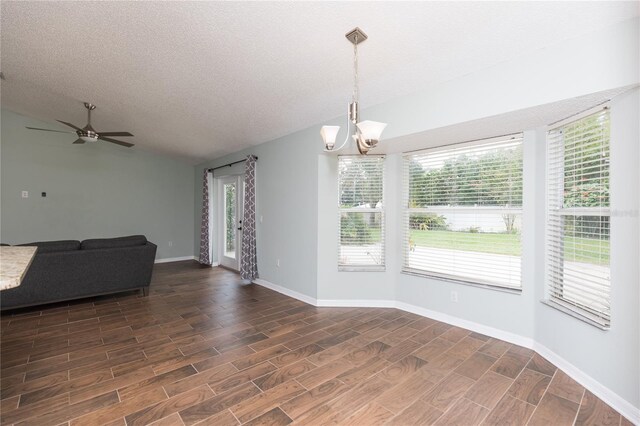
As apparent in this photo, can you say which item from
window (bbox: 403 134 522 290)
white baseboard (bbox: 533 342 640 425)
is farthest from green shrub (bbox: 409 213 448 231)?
white baseboard (bbox: 533 342 640 425)

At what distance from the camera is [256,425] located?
175 cm

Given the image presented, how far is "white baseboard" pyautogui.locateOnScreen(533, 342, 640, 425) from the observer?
1841 mm

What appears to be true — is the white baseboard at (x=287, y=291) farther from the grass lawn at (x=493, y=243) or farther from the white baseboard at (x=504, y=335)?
the grass lawn at (x=493, y=243)

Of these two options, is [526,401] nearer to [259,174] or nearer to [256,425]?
[256,425]

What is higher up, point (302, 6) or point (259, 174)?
point (302, 6)

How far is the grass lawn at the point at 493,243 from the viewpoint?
2219 millimetres

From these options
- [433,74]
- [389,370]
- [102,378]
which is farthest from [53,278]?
[433,74]

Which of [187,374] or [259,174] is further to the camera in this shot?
[259,174]

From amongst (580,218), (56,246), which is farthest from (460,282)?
(56,246)

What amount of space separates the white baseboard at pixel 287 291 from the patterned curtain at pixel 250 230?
15 cm

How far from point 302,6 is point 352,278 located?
3.02 meters

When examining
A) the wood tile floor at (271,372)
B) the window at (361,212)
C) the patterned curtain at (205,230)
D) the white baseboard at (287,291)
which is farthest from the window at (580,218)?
the patterned curtain at (205,230)

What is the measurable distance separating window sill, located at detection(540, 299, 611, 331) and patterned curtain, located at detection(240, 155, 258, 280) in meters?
4.00

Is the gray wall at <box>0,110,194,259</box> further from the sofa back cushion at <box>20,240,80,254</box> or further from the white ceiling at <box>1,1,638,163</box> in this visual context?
the sofa back cushion at <box>20,240,80,254</box>
